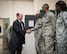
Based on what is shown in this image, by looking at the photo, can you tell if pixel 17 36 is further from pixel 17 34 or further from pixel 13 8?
pixel 13 8

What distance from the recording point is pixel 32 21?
6996 mm

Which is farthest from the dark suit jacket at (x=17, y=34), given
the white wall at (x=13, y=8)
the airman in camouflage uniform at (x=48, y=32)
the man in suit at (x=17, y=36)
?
the white wall at (x=13, y=8)

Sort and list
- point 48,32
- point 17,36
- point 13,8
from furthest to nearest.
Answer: point 13,8 → point 17,36 → point 48,32

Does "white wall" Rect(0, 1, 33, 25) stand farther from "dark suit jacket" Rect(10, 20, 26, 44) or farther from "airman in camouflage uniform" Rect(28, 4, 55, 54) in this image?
"airman in camouflage uniform" Rect(28, 4, 55, 54)

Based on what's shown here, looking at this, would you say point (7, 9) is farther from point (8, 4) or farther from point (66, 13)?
point (66, 13)

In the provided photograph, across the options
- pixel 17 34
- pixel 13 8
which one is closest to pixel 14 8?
pixel 13 8

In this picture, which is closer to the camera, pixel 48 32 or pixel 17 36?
pixel 48 32

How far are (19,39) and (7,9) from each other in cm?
394

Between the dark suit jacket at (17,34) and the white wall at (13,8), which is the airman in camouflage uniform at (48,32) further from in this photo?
the white wall at (13,8)

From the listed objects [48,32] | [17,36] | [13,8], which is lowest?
[17,36]

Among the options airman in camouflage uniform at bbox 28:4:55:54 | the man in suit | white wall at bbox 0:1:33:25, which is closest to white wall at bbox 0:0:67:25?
white wall at bbox 0:1:33:25

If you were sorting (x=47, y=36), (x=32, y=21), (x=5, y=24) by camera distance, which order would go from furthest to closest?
(x=5, y=24) → (x=32, y=21) → (x=47, y=36)

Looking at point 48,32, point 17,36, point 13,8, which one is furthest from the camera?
point 13,8

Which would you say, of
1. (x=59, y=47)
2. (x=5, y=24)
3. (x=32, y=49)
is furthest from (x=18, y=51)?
(x=5, y=24)
